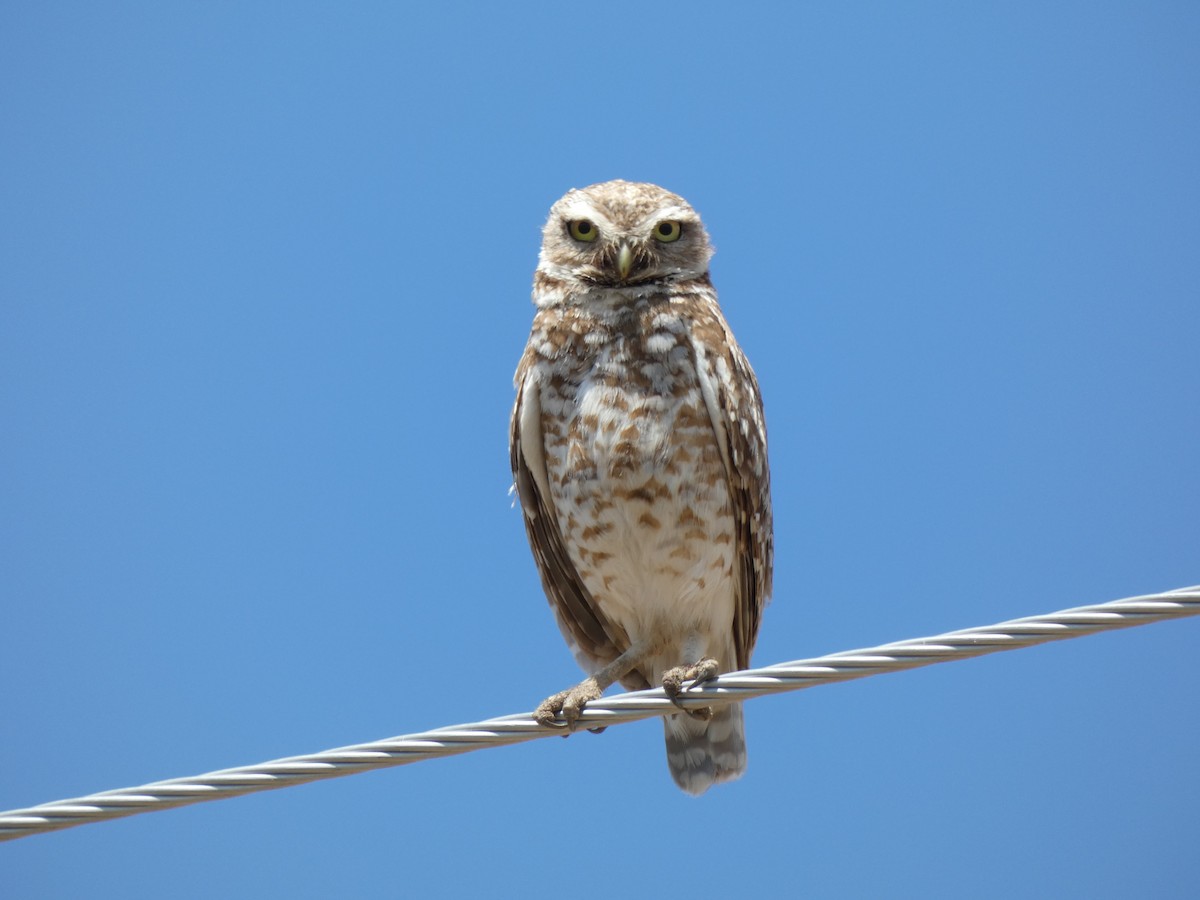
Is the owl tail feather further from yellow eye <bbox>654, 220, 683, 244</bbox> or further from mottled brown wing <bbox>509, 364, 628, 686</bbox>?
yellow eye <bbox>654, 220, 683, 244</bbox>

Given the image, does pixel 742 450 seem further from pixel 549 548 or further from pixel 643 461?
pixel 549 548

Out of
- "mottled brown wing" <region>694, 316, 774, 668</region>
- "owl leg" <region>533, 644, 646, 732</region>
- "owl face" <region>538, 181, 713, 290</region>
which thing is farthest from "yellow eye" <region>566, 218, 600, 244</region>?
"owl leg" <region>533, 644, 646, 732</region>

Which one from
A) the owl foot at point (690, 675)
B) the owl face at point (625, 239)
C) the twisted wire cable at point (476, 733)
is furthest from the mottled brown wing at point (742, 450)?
the twisted wire cable at point (476, 733)

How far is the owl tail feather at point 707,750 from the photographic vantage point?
589cm

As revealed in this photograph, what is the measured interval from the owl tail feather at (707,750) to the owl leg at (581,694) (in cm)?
34

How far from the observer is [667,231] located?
19.7 ft

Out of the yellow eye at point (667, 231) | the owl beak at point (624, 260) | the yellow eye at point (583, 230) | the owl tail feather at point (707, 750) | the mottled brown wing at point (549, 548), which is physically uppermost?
the yellow eye at point (583, 230)

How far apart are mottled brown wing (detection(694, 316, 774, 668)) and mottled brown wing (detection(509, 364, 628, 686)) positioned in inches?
26.2

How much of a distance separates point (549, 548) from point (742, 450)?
Answer: 3.51 ft

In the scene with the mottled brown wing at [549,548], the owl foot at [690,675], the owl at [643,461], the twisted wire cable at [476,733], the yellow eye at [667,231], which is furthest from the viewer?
the yellow eye at [667,231]

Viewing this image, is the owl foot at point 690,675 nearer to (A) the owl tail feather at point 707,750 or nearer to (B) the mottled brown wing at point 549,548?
(A) the owl tail feather at point 707,750

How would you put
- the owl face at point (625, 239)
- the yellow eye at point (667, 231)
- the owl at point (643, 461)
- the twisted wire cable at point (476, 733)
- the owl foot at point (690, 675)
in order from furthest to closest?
the yellow eye at point (667, 231) < the owl face at point (625, 239) < the owl at point (643, 461) < the owl foot at point (690, 675) < the twisted wire cable at point (476, 733)

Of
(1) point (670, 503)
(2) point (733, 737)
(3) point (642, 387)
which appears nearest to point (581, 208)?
(3) point (642, 387)

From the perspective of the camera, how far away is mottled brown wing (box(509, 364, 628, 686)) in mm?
5730
